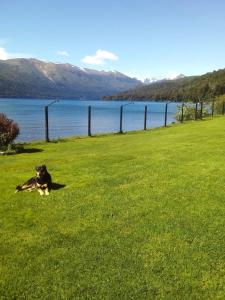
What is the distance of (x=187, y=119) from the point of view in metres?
54.7

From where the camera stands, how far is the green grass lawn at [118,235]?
23.9 ft

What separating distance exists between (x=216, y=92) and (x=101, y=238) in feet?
607

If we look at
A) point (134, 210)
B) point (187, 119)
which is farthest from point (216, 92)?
point (134, 210)

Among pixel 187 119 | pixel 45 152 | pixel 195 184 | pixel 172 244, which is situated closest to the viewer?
pixel 172 244

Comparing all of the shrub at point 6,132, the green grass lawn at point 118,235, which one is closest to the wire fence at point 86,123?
the shrub at point 6,132

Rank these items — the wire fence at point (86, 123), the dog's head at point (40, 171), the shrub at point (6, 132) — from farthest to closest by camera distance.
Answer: the wire fence at point (86, 123) < the shrub at point (6, 132) < the dog's head at point (40, 171)

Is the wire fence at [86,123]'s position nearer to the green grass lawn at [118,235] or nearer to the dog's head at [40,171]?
the dog's head at [40,171]

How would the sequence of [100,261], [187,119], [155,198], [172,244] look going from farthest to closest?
[187,119] < [155,198] < [172,244] < [100,261]

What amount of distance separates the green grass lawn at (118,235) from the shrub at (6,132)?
377 inches

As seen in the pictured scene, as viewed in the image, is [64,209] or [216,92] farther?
[216,92]

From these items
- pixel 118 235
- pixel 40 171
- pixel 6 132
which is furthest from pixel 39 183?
pixel 6 132

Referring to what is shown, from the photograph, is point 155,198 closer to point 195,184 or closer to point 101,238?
point 195,184

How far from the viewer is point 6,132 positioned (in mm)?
24812

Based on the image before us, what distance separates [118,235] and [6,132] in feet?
55.4
